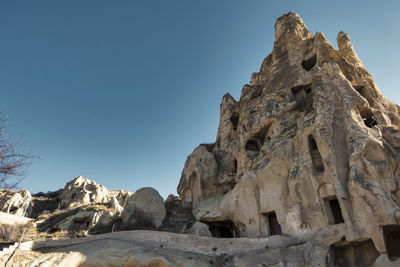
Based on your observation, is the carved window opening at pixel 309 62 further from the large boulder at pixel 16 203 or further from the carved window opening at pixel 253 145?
the large boulder at pixel 16 203

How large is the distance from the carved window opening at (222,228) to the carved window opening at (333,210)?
917cm

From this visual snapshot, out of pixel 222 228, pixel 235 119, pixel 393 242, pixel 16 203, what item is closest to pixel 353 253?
pixel 393 242

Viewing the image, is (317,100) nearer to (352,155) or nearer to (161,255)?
(352,155)

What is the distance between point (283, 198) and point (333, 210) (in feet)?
9.37

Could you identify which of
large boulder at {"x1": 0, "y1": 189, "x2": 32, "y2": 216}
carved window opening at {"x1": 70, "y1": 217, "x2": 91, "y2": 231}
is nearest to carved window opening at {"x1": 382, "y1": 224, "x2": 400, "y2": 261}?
→ carved window opening at {"x1": 70, "y1": 217, "x2": 91, "y2": 231}

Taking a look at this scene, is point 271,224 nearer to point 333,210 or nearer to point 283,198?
point 283,198

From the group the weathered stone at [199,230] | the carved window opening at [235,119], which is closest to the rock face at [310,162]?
the weathered stone at [199,230]

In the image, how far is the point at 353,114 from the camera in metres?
17.1

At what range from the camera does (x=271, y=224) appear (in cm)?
1848

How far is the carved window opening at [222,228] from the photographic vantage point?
75.7ft

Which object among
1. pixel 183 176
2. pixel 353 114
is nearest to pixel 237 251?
pixel 353 114

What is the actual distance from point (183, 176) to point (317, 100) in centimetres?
1664

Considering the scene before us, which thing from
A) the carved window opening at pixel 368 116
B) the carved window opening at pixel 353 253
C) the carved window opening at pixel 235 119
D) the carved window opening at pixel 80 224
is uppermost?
the carved window opening at pixel 235 119

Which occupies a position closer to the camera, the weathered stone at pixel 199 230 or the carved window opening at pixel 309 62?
the weathered stone at pixel 199 230
